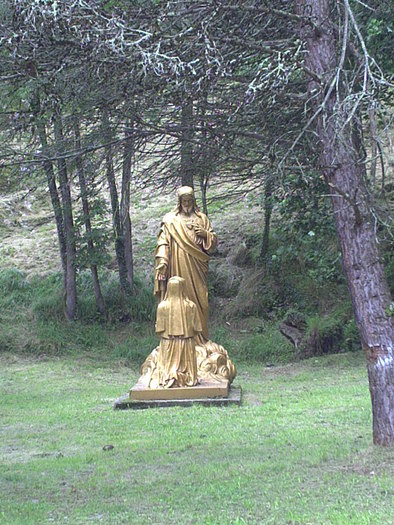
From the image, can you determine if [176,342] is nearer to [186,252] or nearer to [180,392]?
[180,392]

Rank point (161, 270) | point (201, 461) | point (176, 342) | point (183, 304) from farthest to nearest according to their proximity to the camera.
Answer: point (161, 270) < point (183, 304) < point (176, 342) < point (201, 461)

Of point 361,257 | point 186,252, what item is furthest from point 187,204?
point 361,257

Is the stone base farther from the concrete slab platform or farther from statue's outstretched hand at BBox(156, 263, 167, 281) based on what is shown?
statue's outstretched hand at BBox(156, 263, 167, 281)

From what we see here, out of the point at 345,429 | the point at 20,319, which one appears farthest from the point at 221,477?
the point at 20,319

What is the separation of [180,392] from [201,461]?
351 cm

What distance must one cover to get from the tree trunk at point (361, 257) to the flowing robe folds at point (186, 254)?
4537 millimetres

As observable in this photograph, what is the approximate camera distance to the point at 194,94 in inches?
285

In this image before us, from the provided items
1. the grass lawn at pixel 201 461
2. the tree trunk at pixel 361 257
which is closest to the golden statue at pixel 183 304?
the grass lawn at pixel 201 461

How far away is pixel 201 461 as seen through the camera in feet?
21.9

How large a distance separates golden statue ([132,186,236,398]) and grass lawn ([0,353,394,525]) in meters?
0.74

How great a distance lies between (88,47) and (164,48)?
0.71m

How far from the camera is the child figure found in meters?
10.4

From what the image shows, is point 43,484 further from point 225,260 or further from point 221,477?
point 225,260

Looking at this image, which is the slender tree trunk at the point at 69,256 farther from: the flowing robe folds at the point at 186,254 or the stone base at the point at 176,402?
the stone base at the point at 176,402
